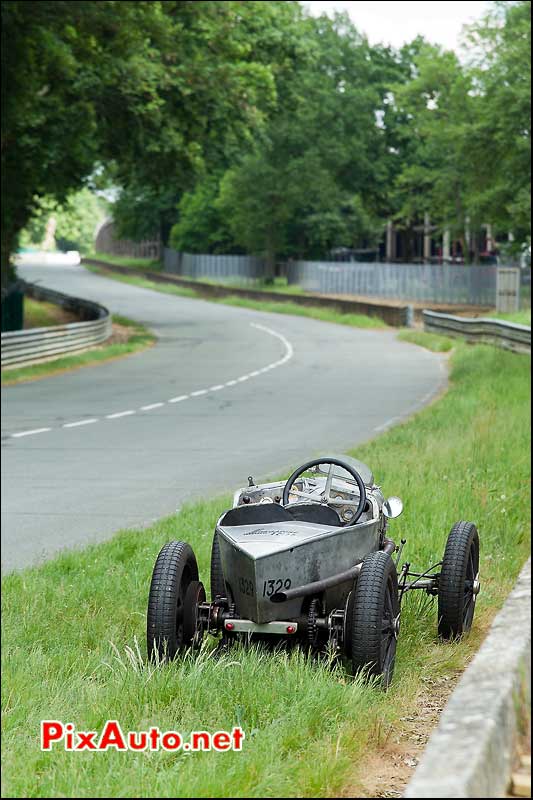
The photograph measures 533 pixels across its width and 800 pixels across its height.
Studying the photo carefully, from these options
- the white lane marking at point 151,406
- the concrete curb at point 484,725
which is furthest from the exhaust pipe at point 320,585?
the white lane marking at point 151,406

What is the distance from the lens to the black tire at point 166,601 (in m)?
3.74

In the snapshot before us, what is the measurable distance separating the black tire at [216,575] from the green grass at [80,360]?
2695 cm

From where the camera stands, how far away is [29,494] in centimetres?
1434

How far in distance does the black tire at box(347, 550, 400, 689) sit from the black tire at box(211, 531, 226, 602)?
15.5 inches

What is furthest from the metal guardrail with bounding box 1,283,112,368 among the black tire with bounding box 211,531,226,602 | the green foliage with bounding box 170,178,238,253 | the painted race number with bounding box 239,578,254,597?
the green foliage with bounding box 170,178,238,253

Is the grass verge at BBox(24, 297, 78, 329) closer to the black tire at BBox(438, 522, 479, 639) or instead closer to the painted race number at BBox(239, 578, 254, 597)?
the black tire at BBox(438, 522, 479, 639)

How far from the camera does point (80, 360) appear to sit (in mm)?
36094

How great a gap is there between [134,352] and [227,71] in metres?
11.1

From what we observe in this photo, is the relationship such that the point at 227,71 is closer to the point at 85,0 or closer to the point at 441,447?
the point at 85,0

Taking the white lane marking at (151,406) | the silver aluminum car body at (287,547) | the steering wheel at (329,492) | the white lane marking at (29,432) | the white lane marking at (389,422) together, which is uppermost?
the steering wheel at (329,492)

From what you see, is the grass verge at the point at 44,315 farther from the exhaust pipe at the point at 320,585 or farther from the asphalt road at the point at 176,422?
the exhaust pipe at the point at 320,585

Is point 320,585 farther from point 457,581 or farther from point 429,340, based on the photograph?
point 429,340

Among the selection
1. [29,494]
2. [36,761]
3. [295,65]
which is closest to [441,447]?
[36,761]

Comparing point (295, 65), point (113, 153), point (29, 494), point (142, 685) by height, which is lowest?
point (29, 494)
